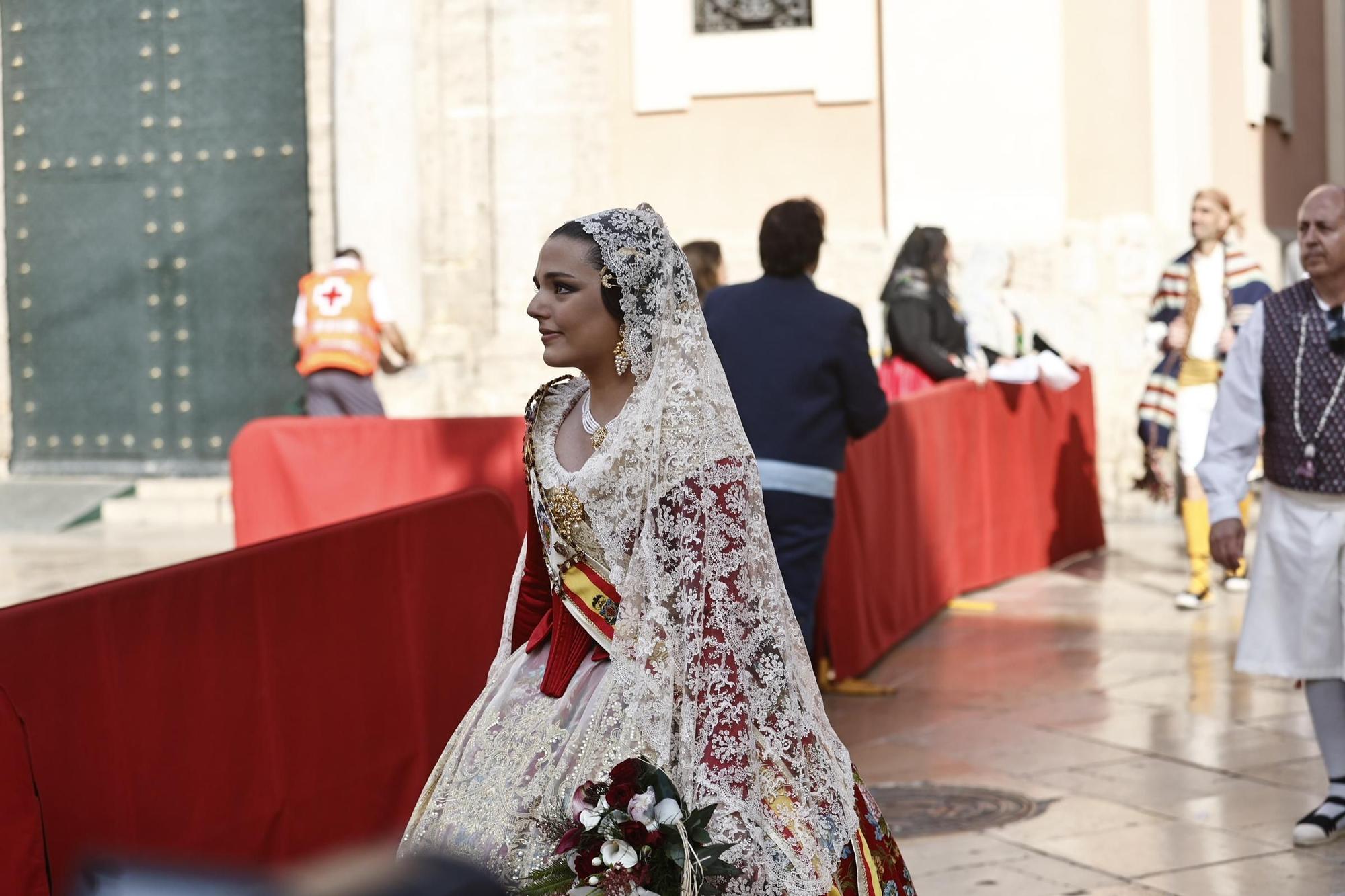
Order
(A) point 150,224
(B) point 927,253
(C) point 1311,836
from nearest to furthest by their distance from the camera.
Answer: (C) point 1311,836
(B) point 927,253
(A) point 150,224

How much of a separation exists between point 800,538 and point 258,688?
2.63 metres

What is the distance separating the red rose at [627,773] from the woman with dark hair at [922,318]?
7.21 metres

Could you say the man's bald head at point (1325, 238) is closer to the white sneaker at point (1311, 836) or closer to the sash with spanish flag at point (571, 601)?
the white sneaker at point (1311, 836)

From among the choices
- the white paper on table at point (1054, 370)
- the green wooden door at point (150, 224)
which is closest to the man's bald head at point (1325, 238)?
the white paper on table at point (1054, 370)

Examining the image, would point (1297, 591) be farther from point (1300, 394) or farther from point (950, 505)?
point (950, 505)

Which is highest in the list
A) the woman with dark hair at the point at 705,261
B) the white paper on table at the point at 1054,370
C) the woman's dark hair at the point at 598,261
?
the woman with dark hair at the point at 705,261

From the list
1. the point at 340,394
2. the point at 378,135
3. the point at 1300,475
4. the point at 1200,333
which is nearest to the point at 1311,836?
the point at 1300,475

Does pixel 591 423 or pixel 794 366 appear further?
pixel 794 366

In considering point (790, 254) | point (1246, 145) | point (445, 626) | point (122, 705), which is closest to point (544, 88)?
point (1246, 145)

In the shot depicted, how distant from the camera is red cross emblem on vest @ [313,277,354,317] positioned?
478 inches

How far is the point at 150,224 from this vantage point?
1520 cm

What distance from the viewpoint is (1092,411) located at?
1250cm

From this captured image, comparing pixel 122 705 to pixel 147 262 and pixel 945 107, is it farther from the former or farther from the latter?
pixel 147 262

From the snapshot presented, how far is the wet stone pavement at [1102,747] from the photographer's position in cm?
537
